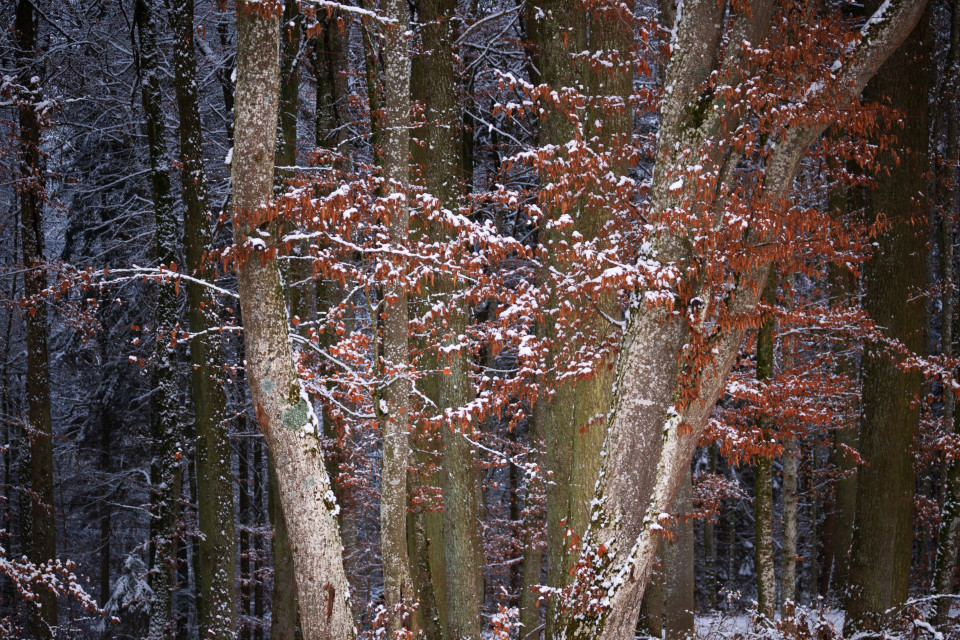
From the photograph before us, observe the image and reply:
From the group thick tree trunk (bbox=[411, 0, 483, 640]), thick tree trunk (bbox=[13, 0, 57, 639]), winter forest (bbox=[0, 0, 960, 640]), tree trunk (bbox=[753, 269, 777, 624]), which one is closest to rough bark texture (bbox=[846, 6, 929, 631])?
winter forest (bbox=[0, 0, 960, 640])

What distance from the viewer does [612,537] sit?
5730 millimetres

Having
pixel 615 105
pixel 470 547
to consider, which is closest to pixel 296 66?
pixel 615 105

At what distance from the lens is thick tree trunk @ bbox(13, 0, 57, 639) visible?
1129cm

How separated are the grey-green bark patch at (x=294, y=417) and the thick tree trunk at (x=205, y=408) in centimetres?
482

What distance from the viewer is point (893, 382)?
9.04 metres

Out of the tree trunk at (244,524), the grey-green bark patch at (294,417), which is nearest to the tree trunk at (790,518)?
the grey-green bark patch at (294,417)

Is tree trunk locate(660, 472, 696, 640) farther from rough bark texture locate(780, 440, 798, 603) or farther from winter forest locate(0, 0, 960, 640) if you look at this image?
rough bark texture locate(780, 440, 798, 603)

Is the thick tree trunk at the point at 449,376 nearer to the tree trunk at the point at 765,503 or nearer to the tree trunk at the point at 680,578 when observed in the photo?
the tree trunk at the point at 680,578

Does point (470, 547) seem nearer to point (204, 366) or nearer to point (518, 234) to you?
point (204, 366)

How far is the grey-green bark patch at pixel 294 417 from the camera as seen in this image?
225 inches

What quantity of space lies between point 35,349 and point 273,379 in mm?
8242

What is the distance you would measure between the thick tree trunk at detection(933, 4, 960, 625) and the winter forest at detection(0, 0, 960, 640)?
62 mm

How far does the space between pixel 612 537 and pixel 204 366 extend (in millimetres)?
7231

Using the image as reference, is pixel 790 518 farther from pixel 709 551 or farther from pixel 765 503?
pixel 709 551
